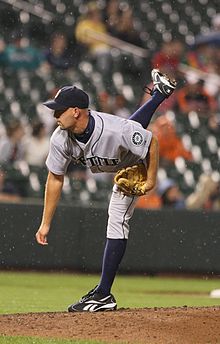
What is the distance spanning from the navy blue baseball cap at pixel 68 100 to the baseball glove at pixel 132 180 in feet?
1.97

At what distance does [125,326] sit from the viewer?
667 centimetres

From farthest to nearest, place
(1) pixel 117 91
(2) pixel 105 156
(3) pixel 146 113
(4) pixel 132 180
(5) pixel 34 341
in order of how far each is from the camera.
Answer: (1) pixel 117 91 < (3) pixel 146 113 < (4) pixel 132 180 < (2) pixel 105 156 < (5) pixel 34 341

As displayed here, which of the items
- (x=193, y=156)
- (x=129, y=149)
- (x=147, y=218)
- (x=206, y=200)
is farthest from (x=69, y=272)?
(x=129, y=149)

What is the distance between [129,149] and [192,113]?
858 cm

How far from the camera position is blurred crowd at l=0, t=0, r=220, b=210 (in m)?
13.5

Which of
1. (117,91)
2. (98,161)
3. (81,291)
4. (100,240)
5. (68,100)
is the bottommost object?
(100,240)

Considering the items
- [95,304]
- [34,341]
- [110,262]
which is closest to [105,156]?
[110,262]

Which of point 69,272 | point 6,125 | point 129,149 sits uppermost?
point 129,149

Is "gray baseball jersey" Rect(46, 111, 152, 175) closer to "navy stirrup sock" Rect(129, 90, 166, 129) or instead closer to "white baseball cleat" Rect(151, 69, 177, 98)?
"navy stirrup sock" Rect(129, 90, 166, 129)

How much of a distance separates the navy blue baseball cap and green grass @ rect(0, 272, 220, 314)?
6.53ft

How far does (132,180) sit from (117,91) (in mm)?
8113

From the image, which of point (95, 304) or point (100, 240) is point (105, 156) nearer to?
point (95, 304)

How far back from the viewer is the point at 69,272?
41.9 ft

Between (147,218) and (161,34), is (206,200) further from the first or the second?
(161,34)
